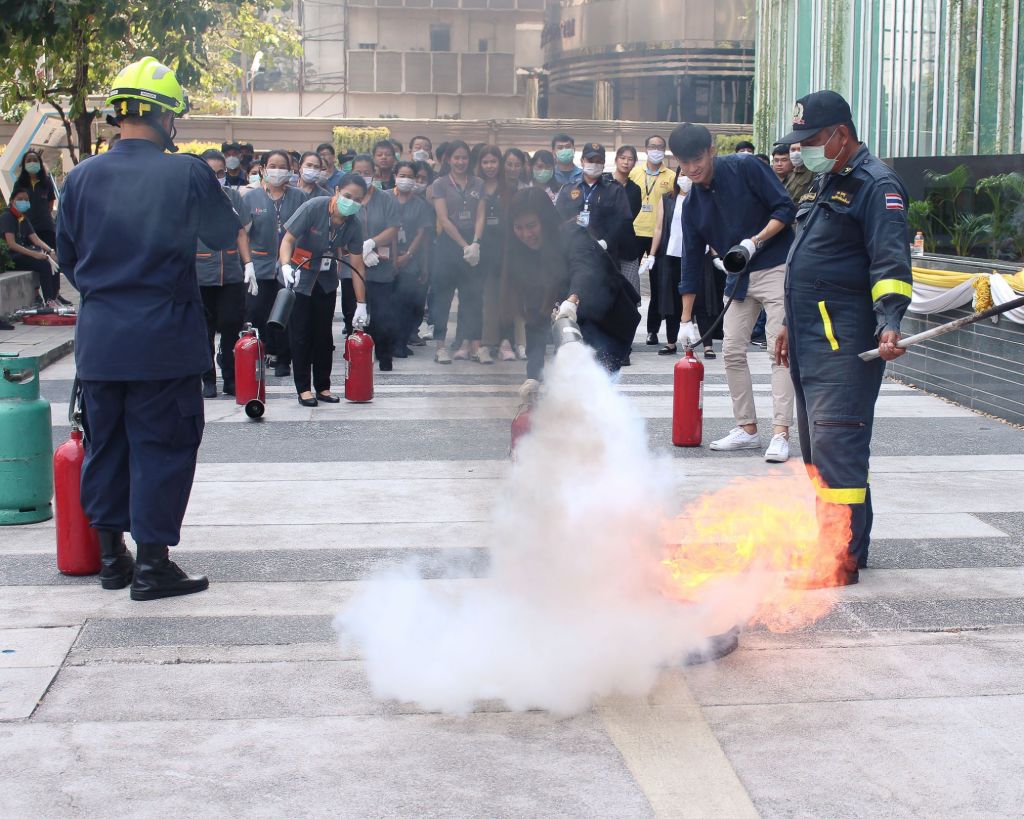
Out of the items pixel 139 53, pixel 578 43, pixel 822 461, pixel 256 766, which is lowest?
pixel 256 766

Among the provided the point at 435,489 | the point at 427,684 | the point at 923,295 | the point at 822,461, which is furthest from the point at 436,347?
the point at 427,684

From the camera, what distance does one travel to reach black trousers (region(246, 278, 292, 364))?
1106 centimetres

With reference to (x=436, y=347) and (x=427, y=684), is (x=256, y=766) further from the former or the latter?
(x=436, y=347)

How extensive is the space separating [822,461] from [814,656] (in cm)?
100

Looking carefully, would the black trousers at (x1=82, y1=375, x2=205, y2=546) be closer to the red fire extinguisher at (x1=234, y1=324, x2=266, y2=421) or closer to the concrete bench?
the red fire extinguisher at (x1=234, y1=324, x2=266, y2=421)

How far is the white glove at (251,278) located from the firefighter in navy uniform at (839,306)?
5653 millimetres

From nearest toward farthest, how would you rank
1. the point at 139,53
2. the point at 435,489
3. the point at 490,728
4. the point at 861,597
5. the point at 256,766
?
the point at 256,766
the point at 490,728
the point at 861,597
the point at 435,489
the point at 139,53

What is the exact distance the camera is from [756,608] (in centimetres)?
475

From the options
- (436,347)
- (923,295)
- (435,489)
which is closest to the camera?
(435,489)

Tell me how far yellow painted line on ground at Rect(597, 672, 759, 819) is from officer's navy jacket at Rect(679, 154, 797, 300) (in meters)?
3.81

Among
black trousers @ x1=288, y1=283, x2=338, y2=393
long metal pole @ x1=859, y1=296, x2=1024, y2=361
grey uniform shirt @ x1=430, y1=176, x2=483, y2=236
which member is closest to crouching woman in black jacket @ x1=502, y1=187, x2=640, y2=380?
long metal pole @ x1=859, y1=296, x2=1024, y2=361

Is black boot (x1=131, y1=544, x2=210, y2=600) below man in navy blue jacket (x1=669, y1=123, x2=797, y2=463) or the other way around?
below

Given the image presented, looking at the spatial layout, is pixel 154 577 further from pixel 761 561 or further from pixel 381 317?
pixel 381 317

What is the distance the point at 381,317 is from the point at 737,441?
180 inches
